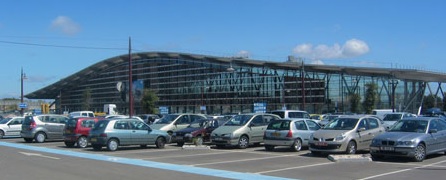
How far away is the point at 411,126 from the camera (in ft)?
53.8

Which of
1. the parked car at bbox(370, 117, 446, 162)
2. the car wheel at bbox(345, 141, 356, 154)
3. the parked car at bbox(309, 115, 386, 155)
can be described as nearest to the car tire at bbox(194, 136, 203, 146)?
the parked car at bbox(309, 115, 386, 155)

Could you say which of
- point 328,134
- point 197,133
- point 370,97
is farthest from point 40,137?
point 370,97

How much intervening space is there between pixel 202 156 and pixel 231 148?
4159 millimetres

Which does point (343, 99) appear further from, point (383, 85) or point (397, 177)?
point (397, 177)

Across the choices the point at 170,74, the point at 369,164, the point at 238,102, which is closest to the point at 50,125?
the point at 369,164

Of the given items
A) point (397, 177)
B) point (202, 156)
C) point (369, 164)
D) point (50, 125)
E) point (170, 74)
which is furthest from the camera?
point (170, 74)

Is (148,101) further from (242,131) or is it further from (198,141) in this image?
(242,131)

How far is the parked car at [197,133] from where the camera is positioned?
2373 cm

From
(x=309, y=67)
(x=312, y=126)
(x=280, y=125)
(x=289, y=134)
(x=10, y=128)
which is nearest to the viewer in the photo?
(x=289, y=134)

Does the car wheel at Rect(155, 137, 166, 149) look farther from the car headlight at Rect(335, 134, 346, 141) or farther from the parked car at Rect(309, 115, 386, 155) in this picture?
the car headlight at Rect(335, 134, 346, 141)

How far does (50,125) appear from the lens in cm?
2794

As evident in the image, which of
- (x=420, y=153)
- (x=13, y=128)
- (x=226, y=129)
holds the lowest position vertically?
(x=420, y=153)

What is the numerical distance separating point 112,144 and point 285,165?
9.30 meters

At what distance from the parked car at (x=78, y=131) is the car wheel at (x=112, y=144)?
9.24 ft
